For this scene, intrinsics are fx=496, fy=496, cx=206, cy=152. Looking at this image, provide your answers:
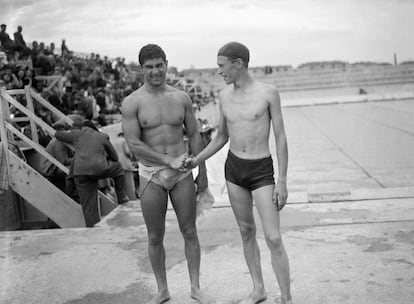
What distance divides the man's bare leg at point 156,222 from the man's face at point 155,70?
810 mm

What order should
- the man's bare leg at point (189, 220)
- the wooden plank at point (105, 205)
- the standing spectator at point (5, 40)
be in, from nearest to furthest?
the man's bare leg at point (189, 220), the wooden plank at point (105, 205), the standing spectator at point (5, 40)

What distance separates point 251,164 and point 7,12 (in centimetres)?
360

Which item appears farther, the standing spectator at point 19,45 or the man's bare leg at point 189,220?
the standing spectator at point 19,45

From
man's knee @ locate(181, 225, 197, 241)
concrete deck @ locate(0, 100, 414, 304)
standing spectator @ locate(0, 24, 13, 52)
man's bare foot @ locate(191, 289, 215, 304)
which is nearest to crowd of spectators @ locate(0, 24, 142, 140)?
standing spectator @ locate(0, 24, 13, 52)

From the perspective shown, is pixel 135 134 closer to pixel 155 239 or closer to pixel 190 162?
pixel 190 162

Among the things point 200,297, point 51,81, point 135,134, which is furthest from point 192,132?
point 51,81

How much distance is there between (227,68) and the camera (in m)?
3.67

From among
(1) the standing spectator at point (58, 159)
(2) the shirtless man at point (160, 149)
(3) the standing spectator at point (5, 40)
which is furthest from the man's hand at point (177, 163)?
(3) the standing spectator at point (5, 40)

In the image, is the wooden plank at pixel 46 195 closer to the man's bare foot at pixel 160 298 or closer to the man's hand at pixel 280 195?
the man's bare foot at pixel 160 298

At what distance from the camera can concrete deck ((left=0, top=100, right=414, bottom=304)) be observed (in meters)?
4.20

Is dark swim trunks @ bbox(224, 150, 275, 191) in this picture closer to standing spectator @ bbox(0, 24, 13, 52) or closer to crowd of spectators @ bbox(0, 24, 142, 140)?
Answer: crowd of spectators @ bbox(0, 24, 142, 140)

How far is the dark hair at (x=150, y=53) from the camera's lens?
3.72 metres

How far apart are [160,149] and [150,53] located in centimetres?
75

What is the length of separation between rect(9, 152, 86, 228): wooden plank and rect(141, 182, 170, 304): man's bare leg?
3831 mm
